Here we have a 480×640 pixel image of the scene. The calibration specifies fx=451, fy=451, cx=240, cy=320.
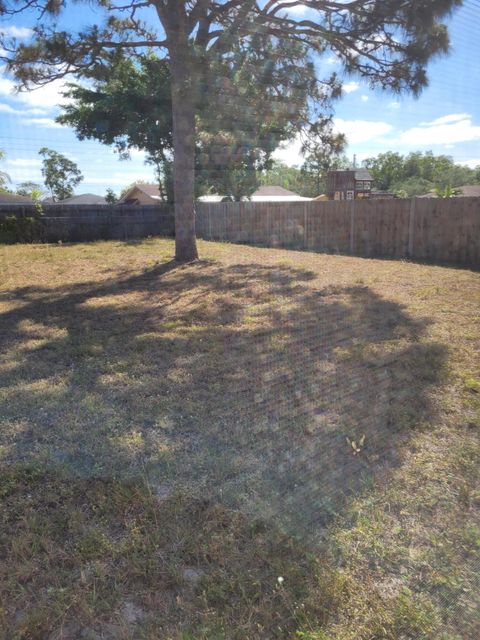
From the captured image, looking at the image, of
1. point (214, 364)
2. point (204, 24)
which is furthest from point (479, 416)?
point (204, 24)

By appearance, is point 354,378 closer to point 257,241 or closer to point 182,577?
point 182,577

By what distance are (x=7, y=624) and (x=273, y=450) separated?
4.32ft

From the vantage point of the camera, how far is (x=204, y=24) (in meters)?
7.60

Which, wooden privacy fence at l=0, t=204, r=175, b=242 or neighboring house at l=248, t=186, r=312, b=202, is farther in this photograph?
neighboring house at l=248, t=186, r=312, b=202

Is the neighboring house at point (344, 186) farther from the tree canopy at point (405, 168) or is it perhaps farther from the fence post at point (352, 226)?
the fence post at point (352, 226)

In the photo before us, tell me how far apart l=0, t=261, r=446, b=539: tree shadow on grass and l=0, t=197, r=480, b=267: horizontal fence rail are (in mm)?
5020

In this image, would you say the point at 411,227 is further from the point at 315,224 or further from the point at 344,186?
the point at 344,186

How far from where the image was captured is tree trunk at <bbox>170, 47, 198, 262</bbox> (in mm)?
7191

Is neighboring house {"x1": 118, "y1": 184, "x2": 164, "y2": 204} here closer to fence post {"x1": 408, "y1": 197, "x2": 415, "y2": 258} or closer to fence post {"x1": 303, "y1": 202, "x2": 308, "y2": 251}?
fence post {"x1": 303, "y1": 202, "x2": 308, "y2": 251}

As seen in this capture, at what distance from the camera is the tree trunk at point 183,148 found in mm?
7191

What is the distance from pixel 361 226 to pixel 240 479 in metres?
9.82

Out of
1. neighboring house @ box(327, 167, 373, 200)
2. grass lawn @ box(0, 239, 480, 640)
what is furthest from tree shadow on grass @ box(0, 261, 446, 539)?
neighboring house @ box(327, 167, 373, 200)

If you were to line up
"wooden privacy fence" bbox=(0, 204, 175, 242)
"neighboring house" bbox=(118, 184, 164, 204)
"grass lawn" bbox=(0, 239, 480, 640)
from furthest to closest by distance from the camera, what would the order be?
"neighboring house" bbox=(118, 184, 164, 204)
"wooden privacy fence" bbox=(0, 204, 175, 242)
"grass lawn" bbox=(0, 239, 480, 640)

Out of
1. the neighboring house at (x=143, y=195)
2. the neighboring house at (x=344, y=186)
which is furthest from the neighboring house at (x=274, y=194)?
the neighboring house at (x=143, y=195)
